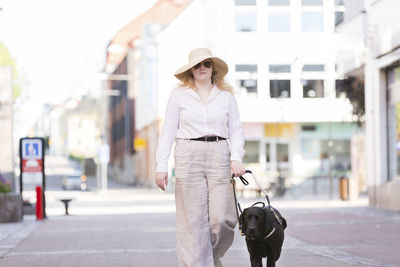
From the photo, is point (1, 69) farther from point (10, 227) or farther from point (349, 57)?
point (349, 57)

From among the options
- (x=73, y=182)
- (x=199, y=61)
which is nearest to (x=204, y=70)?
(x=199, y=61)

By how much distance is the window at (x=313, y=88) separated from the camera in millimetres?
27016

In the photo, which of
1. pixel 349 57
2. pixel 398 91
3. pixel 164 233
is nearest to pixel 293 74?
pixel 349 57

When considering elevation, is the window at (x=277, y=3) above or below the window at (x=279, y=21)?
above

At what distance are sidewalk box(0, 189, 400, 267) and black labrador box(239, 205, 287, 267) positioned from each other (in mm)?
2826

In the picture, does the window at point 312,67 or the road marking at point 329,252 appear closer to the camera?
the road marking at point 329,252

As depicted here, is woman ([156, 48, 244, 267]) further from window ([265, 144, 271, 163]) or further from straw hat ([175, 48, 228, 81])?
window ([265, 144, 271, 163])

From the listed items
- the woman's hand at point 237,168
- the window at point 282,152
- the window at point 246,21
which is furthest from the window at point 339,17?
the window at point 282,152

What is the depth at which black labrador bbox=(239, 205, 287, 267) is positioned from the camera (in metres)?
7.49

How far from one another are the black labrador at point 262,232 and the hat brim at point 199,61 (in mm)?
1085

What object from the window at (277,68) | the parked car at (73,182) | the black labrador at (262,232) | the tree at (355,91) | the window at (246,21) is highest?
the window at (246,21)

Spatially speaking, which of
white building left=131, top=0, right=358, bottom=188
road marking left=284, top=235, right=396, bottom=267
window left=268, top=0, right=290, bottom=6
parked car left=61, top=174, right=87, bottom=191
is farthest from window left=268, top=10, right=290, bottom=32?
parked car left=61, top=174, right=87, bottom=191

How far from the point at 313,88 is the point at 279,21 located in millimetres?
4636

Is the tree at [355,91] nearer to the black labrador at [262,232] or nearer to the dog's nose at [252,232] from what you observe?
the black labrador at [262,232]
